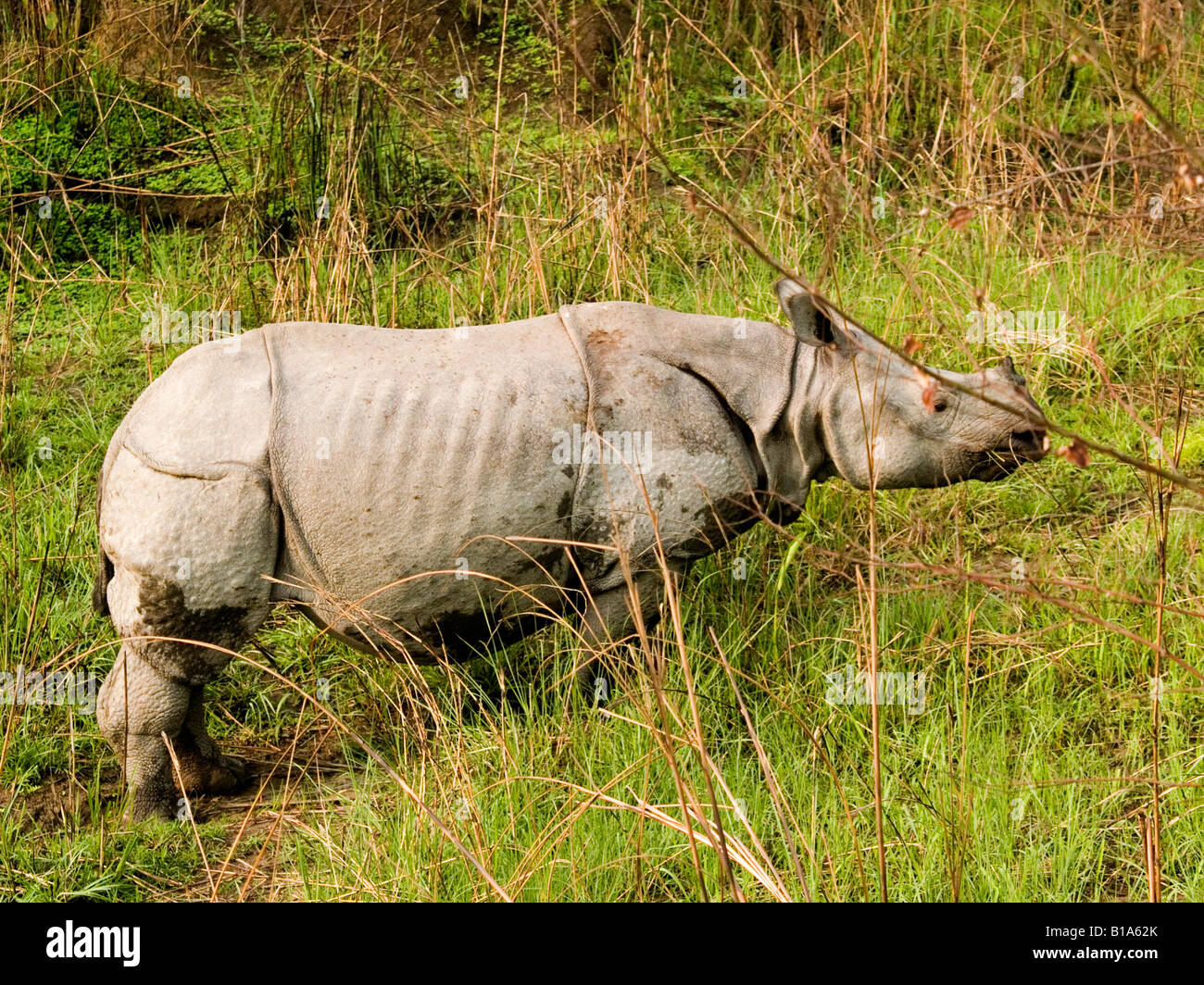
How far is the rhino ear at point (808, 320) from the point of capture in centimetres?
418

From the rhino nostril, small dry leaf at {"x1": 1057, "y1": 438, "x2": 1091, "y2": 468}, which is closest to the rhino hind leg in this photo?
the rhino nostril

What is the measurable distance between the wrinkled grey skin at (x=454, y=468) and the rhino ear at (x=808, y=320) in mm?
11

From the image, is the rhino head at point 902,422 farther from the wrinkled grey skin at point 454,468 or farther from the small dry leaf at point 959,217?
the small dry leaf at point 959,217

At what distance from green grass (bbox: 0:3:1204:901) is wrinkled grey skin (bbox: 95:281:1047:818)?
263 mm

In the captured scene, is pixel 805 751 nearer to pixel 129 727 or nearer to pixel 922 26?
pixel 129 727

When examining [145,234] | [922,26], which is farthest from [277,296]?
[922,26]

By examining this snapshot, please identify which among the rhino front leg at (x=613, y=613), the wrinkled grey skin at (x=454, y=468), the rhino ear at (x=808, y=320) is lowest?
the rhino front leg at (x=613, y=613)

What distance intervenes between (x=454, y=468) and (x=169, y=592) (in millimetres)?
836

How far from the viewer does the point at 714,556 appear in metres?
4.93

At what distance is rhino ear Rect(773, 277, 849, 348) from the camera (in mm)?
4182

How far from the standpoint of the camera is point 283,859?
3.99 metres

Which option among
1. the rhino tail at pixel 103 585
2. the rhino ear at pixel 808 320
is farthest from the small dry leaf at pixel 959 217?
the rhino tail at pixel 103 585

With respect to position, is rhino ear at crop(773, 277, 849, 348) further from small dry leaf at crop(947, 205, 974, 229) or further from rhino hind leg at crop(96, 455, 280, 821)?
small dry leaf at crop(947, 205, 974, 229)
